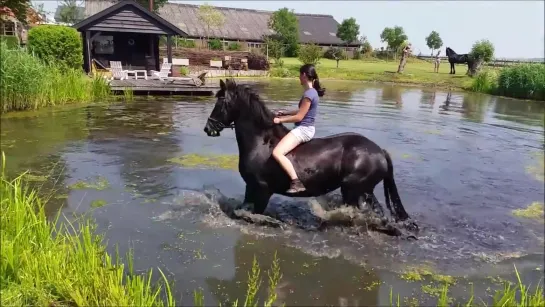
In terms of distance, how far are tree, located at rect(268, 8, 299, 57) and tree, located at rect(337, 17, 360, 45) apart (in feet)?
24.5

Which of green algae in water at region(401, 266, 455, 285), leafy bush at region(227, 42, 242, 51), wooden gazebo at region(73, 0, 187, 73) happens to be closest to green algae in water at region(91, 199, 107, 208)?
green algae in water at region(401, 266, 455, 285)

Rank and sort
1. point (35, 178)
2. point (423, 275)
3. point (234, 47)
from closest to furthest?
point (423, 275) < point (35, 178) < point (234, 47)

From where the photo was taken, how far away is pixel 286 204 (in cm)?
724

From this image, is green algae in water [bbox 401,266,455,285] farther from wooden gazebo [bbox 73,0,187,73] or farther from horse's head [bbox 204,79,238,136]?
wooden gazebo [bbox 73,0,187,73]

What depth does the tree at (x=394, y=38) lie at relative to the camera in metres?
58.7

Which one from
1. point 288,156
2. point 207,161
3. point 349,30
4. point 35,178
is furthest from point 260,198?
point 349,30

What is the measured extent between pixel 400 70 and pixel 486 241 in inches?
1337

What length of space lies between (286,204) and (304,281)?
246 centimetres

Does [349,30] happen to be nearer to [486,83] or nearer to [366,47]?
[366,47]

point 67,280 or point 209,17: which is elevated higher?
point 209,17

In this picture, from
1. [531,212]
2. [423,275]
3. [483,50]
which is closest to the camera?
[423,275]

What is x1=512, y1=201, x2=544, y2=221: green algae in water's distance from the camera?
7.00 meters

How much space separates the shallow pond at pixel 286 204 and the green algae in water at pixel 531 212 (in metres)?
0.07

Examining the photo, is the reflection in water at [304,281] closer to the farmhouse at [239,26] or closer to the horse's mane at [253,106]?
the horse's mane at [253,106]
